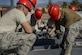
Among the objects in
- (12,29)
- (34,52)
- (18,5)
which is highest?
(18,5)

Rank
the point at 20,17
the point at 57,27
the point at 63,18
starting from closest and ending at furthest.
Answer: the point at 20,17 → the point at 63,18 → the point at 57,27

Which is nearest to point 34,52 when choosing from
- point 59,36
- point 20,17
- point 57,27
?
point 20,17

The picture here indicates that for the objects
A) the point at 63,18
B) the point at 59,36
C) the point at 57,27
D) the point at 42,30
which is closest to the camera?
the point at 63,18

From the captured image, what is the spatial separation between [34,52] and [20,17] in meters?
0.92

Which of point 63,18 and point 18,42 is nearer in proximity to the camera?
point 18,42

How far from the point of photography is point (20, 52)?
5031mm

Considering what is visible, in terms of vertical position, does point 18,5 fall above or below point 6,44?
above

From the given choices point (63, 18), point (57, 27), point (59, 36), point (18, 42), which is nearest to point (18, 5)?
point (18, 42)

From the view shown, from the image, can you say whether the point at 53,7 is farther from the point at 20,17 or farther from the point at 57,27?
the point at 20,17

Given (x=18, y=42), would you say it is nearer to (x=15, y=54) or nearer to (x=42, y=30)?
(x=15, y=54)

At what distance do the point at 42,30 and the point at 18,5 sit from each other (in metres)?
3.50

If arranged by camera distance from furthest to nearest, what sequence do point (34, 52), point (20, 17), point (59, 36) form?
1. point (59, 36)
2. point (34, 52)
3. point (20, 17)

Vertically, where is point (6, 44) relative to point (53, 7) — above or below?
below

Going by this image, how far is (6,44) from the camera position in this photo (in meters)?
5.04
